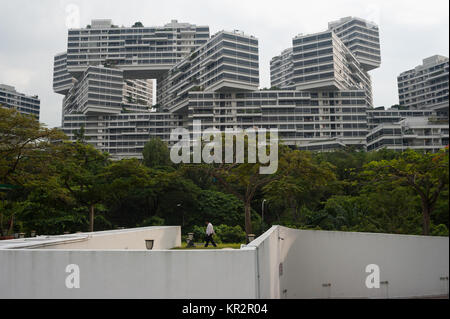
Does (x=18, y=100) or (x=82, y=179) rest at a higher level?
(x=18, y=100)

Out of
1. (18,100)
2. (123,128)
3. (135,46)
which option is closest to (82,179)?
(123,128)

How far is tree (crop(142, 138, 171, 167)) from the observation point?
59281 millimetres

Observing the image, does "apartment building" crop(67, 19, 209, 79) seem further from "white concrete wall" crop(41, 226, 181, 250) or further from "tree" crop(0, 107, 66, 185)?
"white concrete wall" crop(41, 226, 181, 250)

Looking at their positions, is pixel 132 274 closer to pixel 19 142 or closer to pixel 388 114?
pixel 19 142

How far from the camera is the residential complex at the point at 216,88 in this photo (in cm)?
9119

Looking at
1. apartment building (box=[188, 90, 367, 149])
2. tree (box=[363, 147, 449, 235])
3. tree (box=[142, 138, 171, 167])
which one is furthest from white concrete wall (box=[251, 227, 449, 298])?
apartment building (box=[188, 90, 367, 149])

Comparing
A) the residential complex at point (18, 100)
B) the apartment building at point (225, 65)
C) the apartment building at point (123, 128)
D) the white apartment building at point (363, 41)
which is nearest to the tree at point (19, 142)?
the apartment building at point (225, 65)

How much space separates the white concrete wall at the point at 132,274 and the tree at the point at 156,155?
161 feet

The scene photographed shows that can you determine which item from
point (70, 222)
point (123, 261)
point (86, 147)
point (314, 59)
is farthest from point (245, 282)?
point (314, 59)

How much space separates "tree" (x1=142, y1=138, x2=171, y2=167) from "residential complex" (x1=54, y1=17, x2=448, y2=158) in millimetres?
26040

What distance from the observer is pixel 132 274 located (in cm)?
832

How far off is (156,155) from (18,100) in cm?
11156
